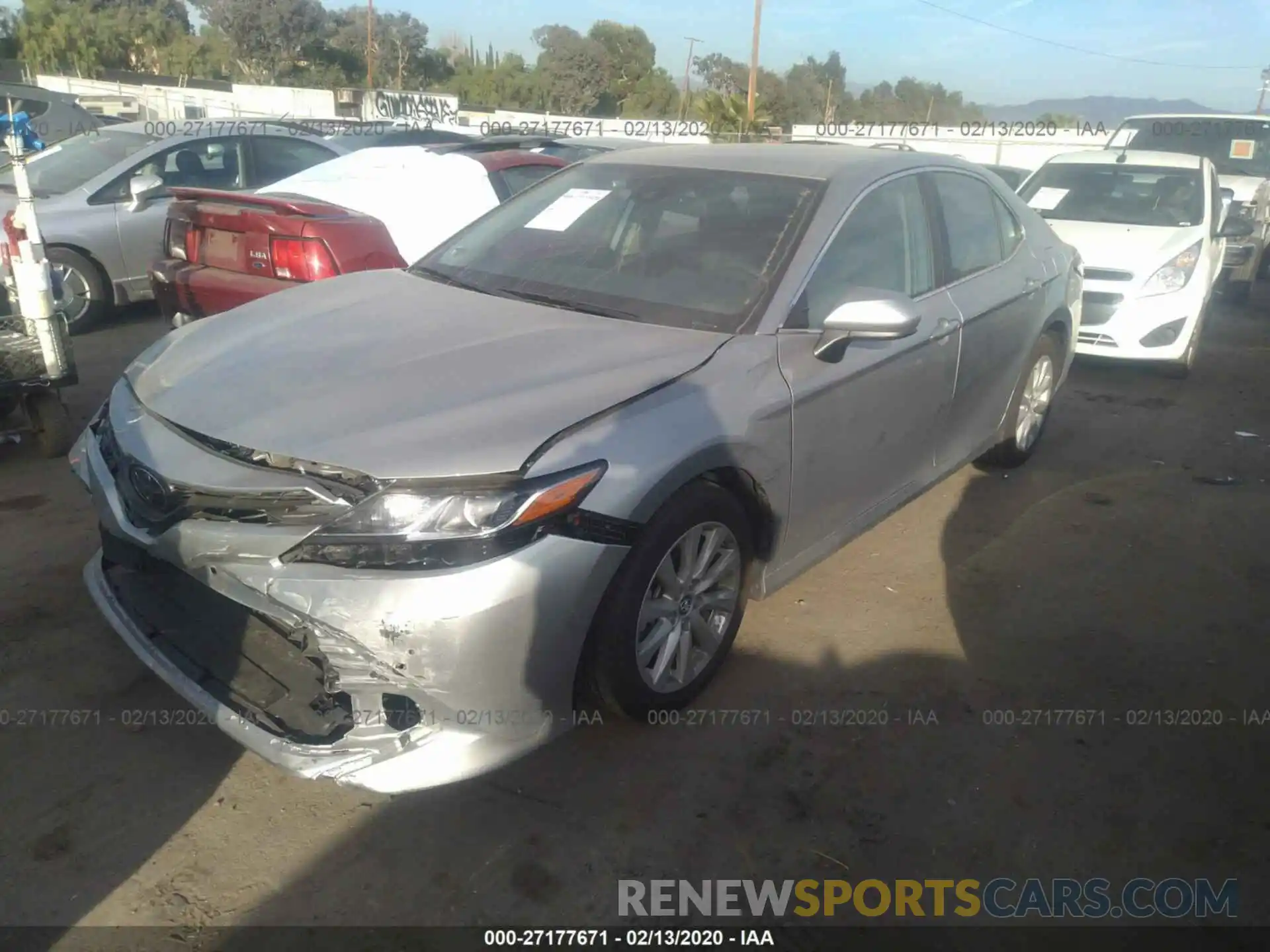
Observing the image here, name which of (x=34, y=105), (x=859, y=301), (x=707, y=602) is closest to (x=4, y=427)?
(x=707, y=602)

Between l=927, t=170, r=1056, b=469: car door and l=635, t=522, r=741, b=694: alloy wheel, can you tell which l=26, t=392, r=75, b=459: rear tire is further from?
l=927, t=170, r=1056, b=469: car door

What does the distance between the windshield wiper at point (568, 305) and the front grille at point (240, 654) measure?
4.70ft

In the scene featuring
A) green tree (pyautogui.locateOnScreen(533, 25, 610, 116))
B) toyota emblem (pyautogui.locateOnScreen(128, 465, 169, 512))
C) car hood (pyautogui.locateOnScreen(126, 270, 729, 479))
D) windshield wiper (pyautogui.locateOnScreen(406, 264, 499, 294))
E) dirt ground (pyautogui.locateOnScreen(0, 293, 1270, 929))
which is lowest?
dirt ground (pyautogui.locateOnScreen(0, 293, 1270, 929))

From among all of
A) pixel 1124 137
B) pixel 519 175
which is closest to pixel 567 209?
pixel 519 175

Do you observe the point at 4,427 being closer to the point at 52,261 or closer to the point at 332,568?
the point at 52,261

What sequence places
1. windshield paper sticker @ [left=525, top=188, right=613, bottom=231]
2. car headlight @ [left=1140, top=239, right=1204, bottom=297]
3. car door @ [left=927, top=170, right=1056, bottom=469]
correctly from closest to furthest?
windshield paper sticker @ [left=525, top=188, right=613, bottom=231] → car door @ [left=927, top=170, right=1056, bottom=469] → car headlight @ [left=1140, top=239, right=1204, bottom=297]

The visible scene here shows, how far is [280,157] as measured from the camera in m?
8.38

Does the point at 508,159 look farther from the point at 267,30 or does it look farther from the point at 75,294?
the point at 267,30

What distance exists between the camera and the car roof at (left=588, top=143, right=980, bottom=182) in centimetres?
365

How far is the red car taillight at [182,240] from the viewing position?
16.9ft

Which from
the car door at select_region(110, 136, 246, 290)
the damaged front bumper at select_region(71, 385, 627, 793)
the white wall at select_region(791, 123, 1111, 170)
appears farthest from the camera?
the white wall at select_region(791, 123, 1111, 170)

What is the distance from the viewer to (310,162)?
28.0ft

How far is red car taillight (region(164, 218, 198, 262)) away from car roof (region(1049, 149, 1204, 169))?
7.19m

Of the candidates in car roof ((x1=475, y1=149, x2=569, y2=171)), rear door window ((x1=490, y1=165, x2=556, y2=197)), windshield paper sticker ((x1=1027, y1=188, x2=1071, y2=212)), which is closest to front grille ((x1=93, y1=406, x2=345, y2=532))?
rear door window ((x1=490, y1=165, x2=556, y2=197))
